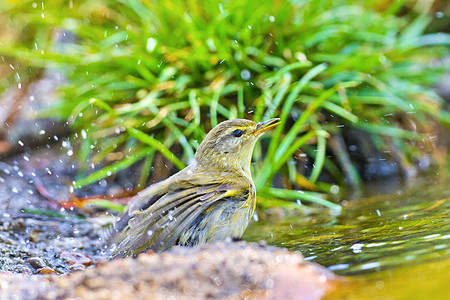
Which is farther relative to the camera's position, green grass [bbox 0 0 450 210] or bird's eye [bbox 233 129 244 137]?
green grass [bbox 0 0 450 210]

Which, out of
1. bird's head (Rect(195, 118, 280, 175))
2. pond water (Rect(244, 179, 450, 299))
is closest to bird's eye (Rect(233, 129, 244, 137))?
bird's head (Rect(195, 118, 280, 175))

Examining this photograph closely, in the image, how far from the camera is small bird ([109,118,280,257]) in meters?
3.13

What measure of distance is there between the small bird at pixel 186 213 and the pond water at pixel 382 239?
1.11 feet

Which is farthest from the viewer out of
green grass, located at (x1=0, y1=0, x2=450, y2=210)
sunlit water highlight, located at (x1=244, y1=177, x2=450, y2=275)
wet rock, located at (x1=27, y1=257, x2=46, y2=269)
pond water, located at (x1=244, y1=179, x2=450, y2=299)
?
green grass, located at (x1=0, y1=0, x2=450, y2=210)

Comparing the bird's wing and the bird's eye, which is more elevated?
the bird's eye

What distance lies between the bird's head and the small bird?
181mm

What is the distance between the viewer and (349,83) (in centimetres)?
493

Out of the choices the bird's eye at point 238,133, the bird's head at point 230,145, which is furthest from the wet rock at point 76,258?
the bird's eye at point 238,133

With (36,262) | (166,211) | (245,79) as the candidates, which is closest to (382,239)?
(166,211)

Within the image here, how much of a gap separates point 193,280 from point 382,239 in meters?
1.19

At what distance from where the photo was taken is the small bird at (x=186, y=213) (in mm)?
3133

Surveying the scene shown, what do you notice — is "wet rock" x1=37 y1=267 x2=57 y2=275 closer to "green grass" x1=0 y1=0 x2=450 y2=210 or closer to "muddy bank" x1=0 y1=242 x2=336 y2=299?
"muddy bank" x1=0 y1=242 x2=336 y2=299

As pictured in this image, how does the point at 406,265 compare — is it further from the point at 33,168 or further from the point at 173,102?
the point at 33,168

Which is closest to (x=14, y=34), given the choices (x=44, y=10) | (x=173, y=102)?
(x=44, y=10)
